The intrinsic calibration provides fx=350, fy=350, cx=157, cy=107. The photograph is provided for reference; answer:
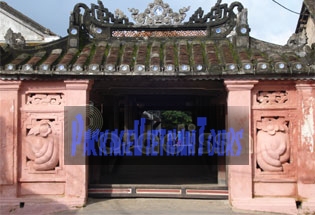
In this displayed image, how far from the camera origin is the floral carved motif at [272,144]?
7910 millimetres

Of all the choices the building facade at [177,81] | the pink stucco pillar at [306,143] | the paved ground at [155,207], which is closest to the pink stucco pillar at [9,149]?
the building facade at [177,81]

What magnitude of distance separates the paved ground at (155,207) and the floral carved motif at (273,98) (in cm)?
249

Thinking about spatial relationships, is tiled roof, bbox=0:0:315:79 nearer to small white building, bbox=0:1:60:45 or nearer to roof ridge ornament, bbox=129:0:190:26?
roof ridge ornament, bbox=129:0:190:26

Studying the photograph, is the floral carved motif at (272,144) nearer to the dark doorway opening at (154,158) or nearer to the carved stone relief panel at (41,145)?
the dark doorway opening at (154,158)

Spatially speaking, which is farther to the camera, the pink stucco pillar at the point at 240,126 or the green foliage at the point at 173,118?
the green foliage at the point at 173,118

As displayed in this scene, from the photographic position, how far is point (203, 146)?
1170cm

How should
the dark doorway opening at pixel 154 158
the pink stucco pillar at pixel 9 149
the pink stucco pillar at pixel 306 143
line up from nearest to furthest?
the pink stucco pillar at pixel 306 143
the pink stucco pillar at pixel 9 149
the dark doorway opening at pixel 154 158

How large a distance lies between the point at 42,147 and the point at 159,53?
3.53m

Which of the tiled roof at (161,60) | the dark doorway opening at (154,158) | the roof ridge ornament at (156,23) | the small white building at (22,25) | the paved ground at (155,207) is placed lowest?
the paved ground at (155,207)

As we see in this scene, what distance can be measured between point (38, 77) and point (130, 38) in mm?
2732

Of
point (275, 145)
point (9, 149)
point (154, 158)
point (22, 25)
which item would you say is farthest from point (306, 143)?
point (22, 25)

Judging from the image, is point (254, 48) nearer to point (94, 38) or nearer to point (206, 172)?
point (94, 38)

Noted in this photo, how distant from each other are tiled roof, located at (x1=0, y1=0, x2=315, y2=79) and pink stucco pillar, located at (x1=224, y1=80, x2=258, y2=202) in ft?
1.17

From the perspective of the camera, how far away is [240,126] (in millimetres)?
7988
